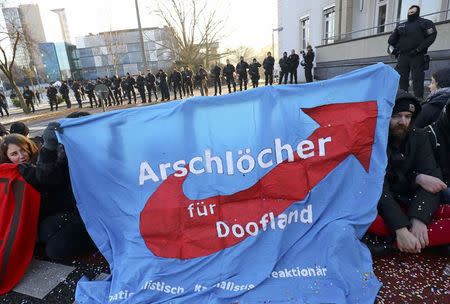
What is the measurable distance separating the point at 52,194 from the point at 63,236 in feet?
1.48

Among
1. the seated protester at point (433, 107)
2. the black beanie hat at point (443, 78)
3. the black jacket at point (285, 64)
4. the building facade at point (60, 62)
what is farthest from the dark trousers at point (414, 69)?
the building facade at point (60, 62)

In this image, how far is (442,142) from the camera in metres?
2.84

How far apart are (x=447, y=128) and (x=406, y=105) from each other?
538 millimetres

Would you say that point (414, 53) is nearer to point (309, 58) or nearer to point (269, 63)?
point (309, 58)

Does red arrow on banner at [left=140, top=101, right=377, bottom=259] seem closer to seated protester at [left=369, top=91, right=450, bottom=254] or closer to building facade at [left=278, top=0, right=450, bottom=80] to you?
seated protester at [left=369, top=91, right=450, bottom=254]

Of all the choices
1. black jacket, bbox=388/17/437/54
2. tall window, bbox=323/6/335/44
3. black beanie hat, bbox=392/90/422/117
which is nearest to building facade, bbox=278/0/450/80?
tall window, bbox=323/6/335/44

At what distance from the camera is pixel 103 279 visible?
2582 mm

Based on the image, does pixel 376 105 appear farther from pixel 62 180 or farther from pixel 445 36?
pixel 445 36

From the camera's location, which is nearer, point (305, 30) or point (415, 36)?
point (415, 36)

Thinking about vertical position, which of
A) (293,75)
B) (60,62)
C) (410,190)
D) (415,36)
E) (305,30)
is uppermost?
(60,62)

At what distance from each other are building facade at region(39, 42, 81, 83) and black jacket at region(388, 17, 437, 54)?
6338cm

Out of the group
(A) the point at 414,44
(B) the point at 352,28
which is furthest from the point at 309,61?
(A) the point at 414,44

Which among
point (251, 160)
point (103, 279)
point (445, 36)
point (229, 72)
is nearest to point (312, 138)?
point (251, 160)

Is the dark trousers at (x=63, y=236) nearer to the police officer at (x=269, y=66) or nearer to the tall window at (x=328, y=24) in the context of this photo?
the police officer at (x=269, y=66)
